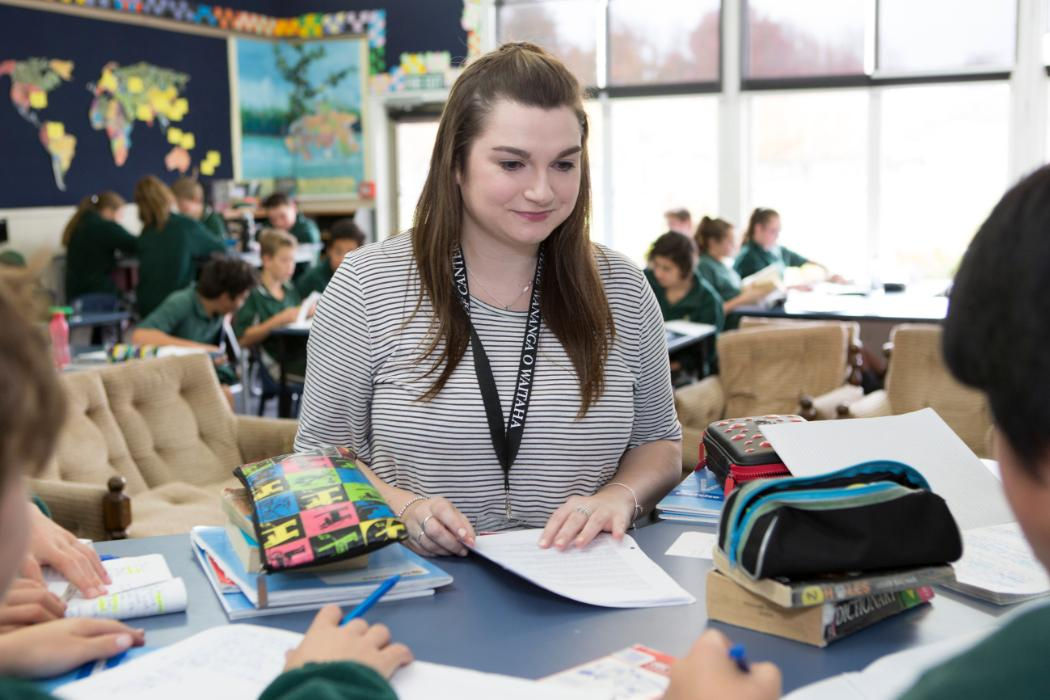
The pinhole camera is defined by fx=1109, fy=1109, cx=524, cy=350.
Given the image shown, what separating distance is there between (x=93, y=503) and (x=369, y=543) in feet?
6.51

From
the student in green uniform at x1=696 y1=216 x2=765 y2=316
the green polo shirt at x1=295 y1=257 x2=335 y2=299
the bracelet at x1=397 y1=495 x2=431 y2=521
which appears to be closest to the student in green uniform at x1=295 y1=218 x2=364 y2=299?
the green polo shirt at x1=295 y1=257 x2=335 y2=299

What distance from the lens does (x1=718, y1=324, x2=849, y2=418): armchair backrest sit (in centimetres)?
485

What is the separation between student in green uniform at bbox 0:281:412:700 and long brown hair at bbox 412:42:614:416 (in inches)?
28.0

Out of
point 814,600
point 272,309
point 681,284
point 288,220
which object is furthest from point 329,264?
point 814,600

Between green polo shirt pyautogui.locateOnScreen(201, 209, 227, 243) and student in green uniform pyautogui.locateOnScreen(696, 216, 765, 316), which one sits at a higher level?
green polo shirt pyautogui.locateOnScreen(201, 209, 227, 243)

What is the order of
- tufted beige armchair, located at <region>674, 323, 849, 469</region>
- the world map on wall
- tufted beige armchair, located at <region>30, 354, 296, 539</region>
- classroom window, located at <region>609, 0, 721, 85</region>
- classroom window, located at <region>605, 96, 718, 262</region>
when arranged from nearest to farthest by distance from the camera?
tufted beige armchair, located at <region>30, 354, 296, 539</region>
tufted beige armchair, located at <region>674, 323, 849, 469</region>
the world map on wall
classroom window, located at <region>609, 0, 721, 85</region>
classroom window, located at <region>605, 96, 718, 262</region>

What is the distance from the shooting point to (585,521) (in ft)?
5.34

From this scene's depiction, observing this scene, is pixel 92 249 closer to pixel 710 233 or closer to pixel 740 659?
pixel 710 233

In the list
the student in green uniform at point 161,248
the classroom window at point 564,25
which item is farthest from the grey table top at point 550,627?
the classroom window at point 564,25

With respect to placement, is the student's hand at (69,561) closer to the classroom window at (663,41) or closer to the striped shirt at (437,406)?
the striped shirt at (437,406)

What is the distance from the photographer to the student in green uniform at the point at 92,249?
8.70m

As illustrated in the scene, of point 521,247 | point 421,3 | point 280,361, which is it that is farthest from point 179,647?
point 421,3

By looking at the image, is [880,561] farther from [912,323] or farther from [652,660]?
[912,323]

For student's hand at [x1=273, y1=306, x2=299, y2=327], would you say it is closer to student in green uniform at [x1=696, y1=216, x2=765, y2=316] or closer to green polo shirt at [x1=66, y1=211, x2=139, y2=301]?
student in green uniform at [x1=696, y1=216, x2=765, y2=316]
